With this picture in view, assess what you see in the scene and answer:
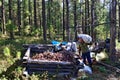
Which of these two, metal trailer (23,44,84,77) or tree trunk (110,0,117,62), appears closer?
metal trailer (23,44,84,77)

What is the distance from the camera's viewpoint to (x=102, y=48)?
56.3ft

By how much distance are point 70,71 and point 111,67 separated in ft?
7.78

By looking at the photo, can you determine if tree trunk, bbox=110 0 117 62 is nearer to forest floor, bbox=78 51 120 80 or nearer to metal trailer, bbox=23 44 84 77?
forest floor, bbox=78 51 120 80

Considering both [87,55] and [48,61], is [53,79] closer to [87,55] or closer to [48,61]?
[48,61]

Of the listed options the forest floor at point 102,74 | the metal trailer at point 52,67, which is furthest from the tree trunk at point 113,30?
the metal trailer at point 52,67

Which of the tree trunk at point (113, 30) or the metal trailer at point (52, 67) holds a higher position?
the tree trunk at point (113, 30)

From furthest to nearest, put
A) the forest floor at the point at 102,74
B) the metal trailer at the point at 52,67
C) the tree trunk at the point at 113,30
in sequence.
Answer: the tree trunk at the point at 113,30 < the metal trailer at the point at 52,67 < the forest floor at the point at 102,74

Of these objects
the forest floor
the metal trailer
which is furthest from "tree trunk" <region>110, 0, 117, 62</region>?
the metal trailer

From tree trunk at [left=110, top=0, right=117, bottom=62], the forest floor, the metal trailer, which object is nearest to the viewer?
the forest floor

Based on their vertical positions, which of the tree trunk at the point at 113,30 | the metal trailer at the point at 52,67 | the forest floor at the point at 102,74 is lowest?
the forest floor at the point at 102,74

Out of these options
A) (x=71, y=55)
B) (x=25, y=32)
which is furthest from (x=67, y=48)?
(x=25, y=32)

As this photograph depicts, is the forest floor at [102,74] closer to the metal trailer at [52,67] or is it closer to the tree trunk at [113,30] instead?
the metal trailer at [52,67]

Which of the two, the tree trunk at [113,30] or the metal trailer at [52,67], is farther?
the tree trunk at [113,30]

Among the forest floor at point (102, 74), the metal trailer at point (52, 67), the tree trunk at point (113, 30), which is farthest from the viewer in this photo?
the tree trunk at point (113, 30)
